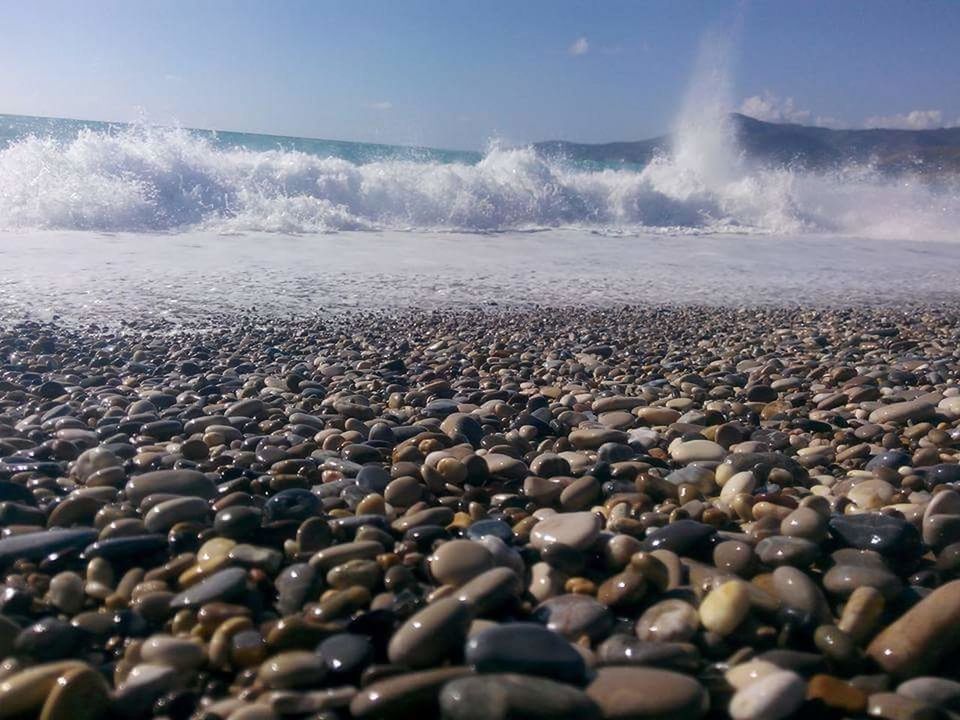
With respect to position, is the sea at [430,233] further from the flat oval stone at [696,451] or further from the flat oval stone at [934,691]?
the flat oval stone at [934,691]

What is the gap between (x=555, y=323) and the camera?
588cm

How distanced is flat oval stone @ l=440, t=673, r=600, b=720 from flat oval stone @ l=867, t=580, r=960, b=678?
58 centimetres

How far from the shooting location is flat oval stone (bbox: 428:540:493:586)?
1.82m

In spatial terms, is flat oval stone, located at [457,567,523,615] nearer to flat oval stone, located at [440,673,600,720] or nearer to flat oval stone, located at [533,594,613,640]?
flat oval stone, located at [533,594,613,640]

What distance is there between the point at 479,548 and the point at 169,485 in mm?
933

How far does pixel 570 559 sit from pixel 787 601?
18.0 inches

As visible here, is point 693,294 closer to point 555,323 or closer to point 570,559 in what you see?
point 555,323

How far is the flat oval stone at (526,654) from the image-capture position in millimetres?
1445

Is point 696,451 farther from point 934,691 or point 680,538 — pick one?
point 934,691

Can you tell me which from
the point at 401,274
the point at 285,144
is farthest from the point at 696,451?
the point at 285,144

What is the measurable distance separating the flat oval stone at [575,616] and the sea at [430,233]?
4631 millimetres

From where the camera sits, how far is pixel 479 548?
1.89m

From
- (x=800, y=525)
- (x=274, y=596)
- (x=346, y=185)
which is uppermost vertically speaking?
(x=346, y=185)

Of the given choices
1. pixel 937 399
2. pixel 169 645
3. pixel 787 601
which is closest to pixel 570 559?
pixel 787 601
